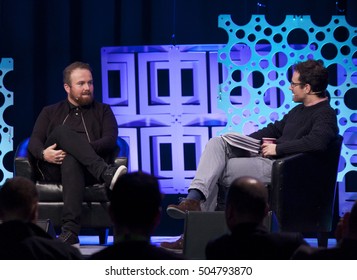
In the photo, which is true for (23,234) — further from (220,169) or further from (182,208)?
(220,169)

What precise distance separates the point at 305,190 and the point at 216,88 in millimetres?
1527

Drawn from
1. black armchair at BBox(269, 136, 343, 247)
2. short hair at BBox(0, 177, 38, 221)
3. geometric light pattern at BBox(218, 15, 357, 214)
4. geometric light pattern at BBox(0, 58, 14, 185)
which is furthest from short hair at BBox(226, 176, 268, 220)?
geometric light pattern at BBox(0, 58, 14, 185)

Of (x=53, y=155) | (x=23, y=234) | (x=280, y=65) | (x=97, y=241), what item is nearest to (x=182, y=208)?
(x=53, y=155)

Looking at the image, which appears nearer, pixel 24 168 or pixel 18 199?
pixel 18 199

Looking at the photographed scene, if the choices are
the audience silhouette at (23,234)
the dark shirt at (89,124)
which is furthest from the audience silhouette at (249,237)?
the dark shirt at (89,124)

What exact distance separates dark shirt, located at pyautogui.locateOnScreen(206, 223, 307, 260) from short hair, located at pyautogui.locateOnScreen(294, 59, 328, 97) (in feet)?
8.39

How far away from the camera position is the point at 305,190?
4.86 metres

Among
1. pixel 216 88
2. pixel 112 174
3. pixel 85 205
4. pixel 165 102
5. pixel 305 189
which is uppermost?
pixel 216 88

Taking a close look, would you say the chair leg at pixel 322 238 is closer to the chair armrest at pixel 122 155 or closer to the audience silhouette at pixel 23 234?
the chair armrest at pixel 122 155

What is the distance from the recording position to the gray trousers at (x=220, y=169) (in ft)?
15.9

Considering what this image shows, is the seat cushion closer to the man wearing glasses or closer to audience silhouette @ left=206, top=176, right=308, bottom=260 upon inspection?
the man wearing glasses

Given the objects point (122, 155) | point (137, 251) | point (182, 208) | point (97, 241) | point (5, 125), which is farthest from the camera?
point (5, 125)

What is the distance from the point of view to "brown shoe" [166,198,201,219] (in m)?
4.64

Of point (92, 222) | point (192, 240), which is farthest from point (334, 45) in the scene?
point (192, 240)
